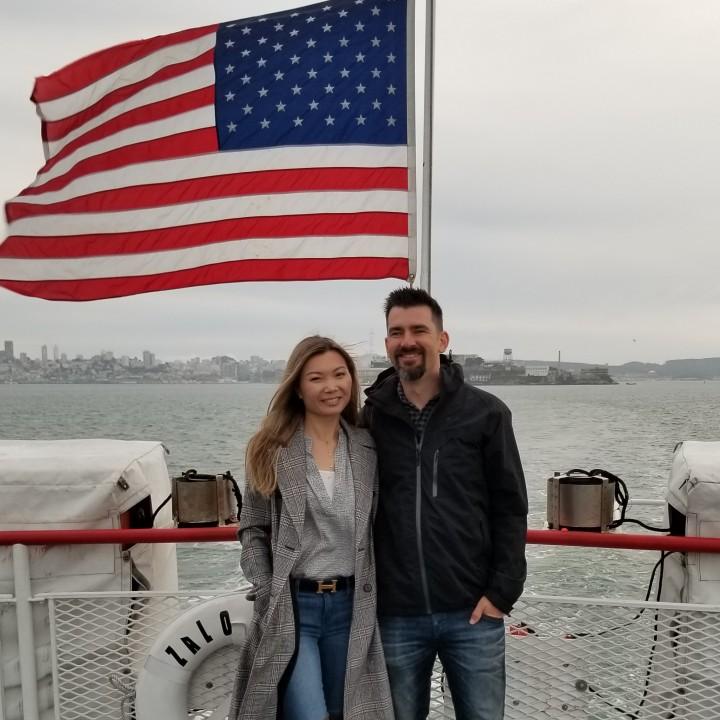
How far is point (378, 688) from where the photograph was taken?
6.89ft

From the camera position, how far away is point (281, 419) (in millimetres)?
2230

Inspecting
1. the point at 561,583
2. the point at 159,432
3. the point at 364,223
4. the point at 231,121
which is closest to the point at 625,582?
the point at 561,583

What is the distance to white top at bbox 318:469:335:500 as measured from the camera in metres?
2.14

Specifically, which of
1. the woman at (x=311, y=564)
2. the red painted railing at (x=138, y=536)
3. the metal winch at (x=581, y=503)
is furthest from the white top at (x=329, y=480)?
the metal winch at (x=581, y=503)

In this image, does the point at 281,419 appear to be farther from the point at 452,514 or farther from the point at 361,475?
the point at 452,514

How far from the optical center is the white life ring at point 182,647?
270cm

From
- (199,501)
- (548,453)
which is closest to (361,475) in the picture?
(199,501)

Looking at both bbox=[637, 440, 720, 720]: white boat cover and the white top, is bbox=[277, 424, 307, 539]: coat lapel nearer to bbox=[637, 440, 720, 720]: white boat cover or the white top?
the white top

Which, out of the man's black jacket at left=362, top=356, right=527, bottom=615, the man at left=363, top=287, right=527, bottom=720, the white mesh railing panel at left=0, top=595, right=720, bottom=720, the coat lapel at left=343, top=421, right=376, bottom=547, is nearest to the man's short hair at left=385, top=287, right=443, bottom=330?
the man at left=363, top=287, right=527, bottom=720

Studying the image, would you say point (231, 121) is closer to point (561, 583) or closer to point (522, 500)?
point (522, 500)

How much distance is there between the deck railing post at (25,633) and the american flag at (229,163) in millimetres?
1783

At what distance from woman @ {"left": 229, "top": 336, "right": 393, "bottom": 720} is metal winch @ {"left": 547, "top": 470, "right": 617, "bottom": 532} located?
116 cm

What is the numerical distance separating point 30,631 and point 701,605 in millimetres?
2408

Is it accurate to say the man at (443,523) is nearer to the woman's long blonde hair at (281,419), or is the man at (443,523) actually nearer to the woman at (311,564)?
the woman at (311,564)
